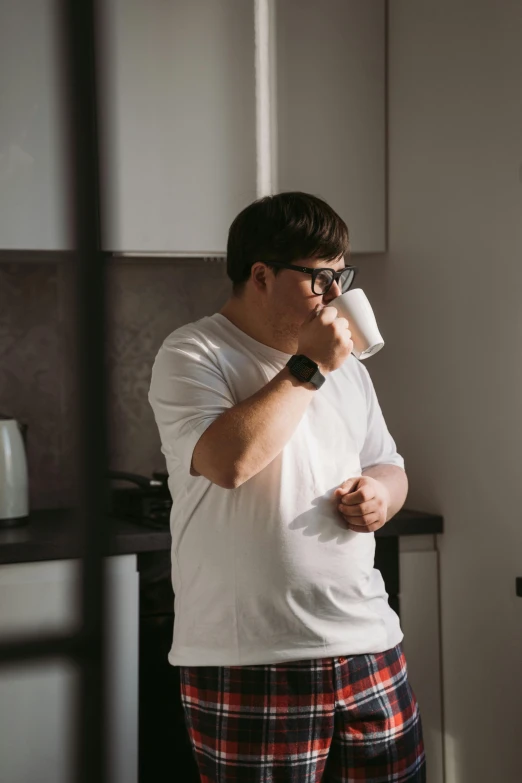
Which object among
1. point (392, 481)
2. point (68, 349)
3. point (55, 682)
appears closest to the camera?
point (392, 481)

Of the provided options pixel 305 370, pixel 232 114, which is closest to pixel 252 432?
pixel 305 370

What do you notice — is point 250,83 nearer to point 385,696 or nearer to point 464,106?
point 464,106

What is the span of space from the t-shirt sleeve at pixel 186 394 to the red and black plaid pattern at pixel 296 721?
312mm

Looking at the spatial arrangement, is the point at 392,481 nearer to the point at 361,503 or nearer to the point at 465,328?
the point at 361,503

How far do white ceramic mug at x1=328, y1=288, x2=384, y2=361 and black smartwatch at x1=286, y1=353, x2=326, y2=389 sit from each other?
0.10 meters

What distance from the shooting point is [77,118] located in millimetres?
2061

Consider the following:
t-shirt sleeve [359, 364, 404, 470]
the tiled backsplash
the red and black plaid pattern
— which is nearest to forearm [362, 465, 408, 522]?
t-shirt sleeve [359, 364, 404, 470]

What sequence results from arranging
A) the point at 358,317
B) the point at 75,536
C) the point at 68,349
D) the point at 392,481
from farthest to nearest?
1. the point at 68,349
2. the point at 75,536
3. the point at 392,481
4. the point at 358,317

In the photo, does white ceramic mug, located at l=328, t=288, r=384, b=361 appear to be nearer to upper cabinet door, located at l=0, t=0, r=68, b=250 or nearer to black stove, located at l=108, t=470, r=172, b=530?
black stove, located at l=108, t=470, r=172, b=530

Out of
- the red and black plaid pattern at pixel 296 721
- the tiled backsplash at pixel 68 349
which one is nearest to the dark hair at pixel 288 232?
the red and black plaid pattern at pixel 296 721

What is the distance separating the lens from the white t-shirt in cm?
128

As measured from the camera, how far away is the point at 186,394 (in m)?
1.27

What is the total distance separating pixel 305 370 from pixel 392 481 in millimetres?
312

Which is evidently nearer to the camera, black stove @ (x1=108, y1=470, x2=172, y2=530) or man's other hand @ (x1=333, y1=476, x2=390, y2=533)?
man's other hand @ (x1=333, y1=476, x2=390, y2=533)
